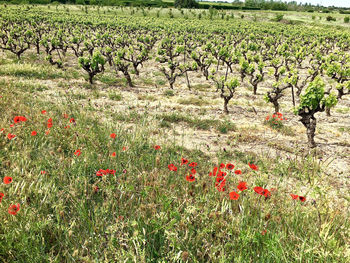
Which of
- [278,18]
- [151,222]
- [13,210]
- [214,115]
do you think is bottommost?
[214,115]

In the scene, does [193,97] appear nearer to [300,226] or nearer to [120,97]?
[120,97]

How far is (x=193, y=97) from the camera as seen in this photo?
13312 mm

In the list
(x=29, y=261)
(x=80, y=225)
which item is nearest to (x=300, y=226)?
(x=80, y=225)

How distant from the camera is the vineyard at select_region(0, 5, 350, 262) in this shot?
8.62ft

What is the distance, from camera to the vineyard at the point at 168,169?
8.62ft

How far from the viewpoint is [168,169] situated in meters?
4.50

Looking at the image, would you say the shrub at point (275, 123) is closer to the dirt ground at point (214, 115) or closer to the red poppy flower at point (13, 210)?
the dirt ground at point (214, 115)

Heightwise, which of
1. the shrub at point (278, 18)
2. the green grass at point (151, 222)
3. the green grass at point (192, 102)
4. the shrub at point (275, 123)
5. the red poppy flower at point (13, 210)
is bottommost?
the shrub at point (275, 123)

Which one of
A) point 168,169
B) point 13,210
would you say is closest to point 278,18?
point 168,169

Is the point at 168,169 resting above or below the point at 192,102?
above

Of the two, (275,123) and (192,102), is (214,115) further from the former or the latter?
(275,123)

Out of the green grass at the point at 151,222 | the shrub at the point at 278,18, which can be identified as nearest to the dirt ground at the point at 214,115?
the green grass at the point at 151,222

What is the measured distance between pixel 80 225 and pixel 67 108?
202 inches

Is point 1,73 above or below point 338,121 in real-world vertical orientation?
above
